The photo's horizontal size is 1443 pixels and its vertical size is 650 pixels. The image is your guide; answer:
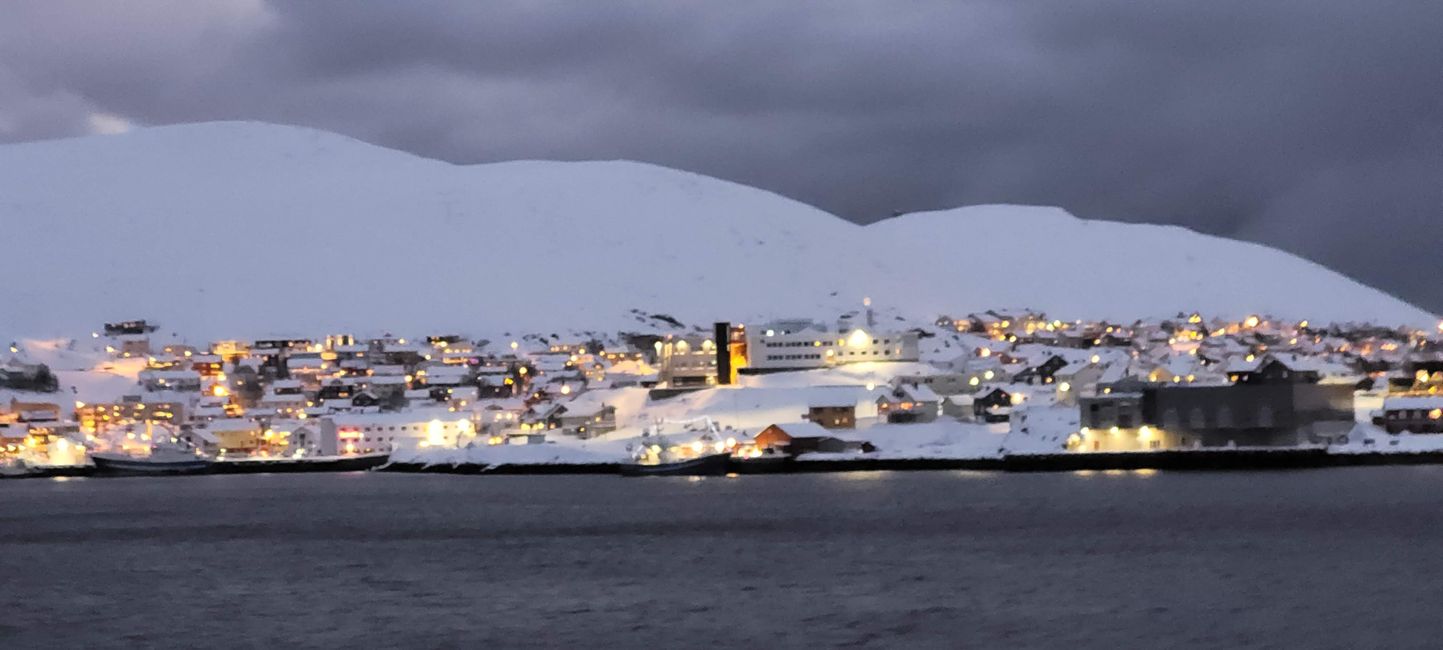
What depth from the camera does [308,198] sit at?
145875 mm

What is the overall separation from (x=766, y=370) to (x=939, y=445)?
18917 millimetres

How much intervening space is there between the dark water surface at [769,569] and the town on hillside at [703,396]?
6.38m

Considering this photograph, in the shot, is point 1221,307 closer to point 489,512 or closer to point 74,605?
point 489,512

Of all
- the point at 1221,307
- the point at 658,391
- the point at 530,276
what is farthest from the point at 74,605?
the point at 1221,307

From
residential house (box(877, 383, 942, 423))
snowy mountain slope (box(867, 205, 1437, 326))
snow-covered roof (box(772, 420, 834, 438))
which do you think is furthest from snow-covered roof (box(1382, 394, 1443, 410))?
snowy mountain slope (box(867, 205, 1437, 326))

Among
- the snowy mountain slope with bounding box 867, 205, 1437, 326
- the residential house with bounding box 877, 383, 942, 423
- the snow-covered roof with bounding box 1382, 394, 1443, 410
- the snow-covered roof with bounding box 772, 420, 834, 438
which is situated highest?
the snowy mountain slope with bounding box 867, 205, 1437, 326

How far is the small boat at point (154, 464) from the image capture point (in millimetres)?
68312

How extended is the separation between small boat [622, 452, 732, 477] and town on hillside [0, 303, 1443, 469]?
90 centimetres

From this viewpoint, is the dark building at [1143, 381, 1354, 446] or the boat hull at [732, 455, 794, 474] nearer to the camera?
the dark building at [1143, 381, 1354, 446]

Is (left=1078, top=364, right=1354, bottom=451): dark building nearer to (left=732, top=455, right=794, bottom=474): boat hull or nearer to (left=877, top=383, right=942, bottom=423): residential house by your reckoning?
(left=877, top=383, right=942, bottom=423): residential house

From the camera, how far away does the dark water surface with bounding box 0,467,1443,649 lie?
21.2 metres

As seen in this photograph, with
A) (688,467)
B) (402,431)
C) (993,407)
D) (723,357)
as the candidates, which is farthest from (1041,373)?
(402,431)

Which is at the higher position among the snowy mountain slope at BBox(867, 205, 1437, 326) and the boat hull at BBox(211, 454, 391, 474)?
the snowy mountain slope at BBox(867, 205, 1437, 326)

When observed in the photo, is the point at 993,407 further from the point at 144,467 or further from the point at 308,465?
the point at 144,467
